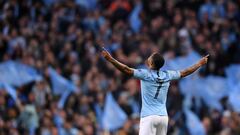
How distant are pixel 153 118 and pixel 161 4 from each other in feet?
41.4

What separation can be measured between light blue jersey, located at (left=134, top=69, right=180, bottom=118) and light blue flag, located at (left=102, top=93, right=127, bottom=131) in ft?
24.3

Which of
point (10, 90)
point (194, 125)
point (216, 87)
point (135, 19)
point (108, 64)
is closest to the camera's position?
point (194, 125)

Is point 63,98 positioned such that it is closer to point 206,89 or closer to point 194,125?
point 194,125

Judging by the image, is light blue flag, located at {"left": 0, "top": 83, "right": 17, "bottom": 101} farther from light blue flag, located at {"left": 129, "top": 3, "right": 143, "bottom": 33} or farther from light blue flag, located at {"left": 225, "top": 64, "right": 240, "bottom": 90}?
light blue flag, located at {"left": 225, "top": 64, "right": 240, "bottom": 90}

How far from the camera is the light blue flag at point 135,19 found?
25.9 m

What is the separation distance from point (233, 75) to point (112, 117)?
3.81 meters

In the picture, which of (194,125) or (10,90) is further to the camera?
(10,90)

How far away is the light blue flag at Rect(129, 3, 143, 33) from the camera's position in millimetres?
25933

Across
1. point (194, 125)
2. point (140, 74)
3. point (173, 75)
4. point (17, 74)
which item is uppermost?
point (17, 74)

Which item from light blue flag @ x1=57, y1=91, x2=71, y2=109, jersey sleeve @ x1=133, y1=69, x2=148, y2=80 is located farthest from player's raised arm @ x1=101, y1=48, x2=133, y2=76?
light blue flag @ x1=57, y1=91, x2=71, y2=109

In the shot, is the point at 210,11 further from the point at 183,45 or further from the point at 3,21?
the point at 3,21

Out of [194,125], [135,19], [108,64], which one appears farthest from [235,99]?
[135,19]

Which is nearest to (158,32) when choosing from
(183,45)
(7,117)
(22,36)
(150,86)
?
(183,45)

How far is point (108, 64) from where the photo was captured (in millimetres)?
23812
